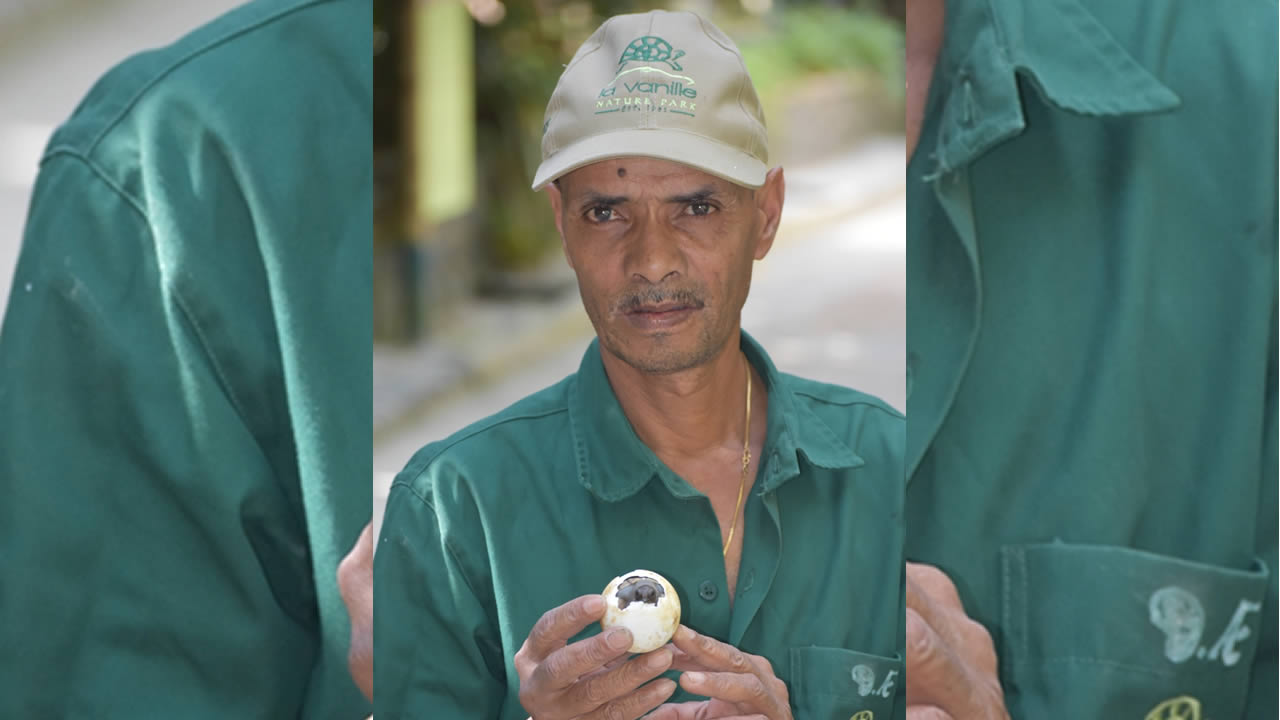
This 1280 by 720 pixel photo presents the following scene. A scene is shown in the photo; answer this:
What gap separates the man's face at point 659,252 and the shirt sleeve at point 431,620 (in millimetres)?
222

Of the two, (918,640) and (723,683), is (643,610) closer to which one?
(723,683)

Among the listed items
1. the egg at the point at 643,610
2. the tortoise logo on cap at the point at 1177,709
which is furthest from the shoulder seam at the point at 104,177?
the tortoise logo on cap at the point at 1177,709

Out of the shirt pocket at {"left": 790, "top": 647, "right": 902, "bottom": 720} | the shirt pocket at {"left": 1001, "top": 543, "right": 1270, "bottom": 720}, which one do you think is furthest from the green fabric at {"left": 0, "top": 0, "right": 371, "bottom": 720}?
the shirt pocket at {"left": 1001, "top": 543, "right": 1270, "bottom": 720}

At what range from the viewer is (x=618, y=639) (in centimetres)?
100

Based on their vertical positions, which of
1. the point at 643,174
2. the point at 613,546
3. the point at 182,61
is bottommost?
the point at 613,546

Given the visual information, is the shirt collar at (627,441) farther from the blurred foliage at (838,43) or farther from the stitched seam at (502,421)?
the blurred foliage at (838,43)

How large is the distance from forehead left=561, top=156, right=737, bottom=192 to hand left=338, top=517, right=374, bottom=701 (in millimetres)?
385

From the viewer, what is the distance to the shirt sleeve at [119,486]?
1.17 metres

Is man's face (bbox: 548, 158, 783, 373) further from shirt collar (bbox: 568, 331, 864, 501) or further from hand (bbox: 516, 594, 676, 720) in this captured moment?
hand (bbox: 516, 594, 676, 720)

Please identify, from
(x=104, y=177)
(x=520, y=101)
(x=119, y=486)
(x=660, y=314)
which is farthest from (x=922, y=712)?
(x=104, y=177)

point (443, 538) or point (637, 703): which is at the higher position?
point (443, 538)

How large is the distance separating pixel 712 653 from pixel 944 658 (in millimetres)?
269

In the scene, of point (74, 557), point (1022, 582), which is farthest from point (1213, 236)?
point (74, 557)

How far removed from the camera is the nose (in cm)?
106
